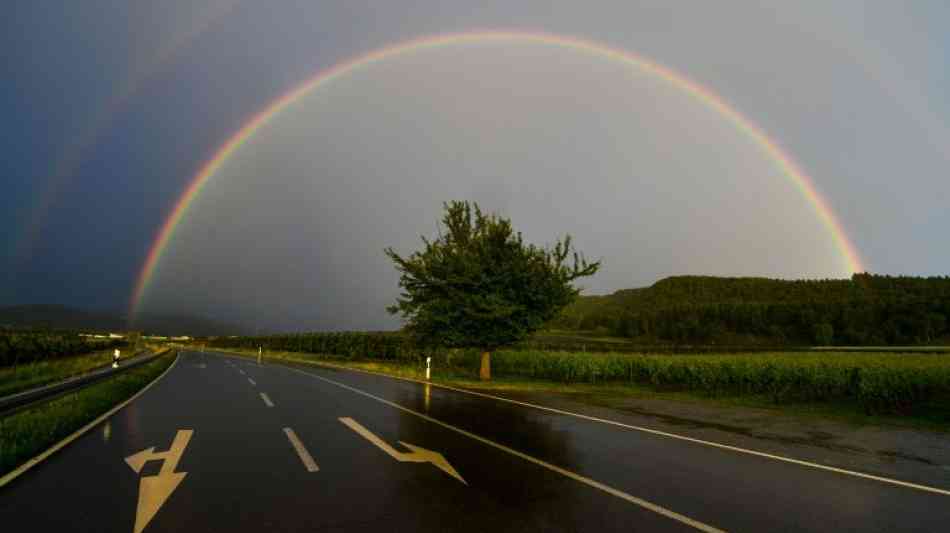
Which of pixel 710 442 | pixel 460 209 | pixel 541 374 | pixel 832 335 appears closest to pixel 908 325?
pixel 832 335

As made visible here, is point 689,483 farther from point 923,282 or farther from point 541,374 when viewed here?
point 923,282

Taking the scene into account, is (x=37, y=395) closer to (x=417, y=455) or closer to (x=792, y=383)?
(x=417, y=455)

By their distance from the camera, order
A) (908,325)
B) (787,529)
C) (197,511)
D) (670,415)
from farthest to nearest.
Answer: (908,325)
(670,415)
(197,511)
(787,529)

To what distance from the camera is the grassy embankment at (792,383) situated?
16.0 meters

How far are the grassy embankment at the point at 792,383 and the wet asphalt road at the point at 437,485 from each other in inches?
340

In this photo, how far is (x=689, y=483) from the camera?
653 cm

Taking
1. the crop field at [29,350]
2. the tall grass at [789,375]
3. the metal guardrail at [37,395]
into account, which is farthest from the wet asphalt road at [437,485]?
the crop field at [29,350]

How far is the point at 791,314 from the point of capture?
396 feet

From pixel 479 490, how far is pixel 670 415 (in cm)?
844

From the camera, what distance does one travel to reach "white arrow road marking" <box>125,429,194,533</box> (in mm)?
5246

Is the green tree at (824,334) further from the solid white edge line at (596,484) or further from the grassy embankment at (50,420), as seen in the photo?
the grassy embankment at (50,420)

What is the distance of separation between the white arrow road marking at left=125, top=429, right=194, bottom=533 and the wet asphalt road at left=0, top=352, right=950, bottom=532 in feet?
0.15

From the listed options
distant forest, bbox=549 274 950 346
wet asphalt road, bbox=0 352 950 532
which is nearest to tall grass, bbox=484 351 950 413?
wet asphalt road, bbox=0 352 950 532

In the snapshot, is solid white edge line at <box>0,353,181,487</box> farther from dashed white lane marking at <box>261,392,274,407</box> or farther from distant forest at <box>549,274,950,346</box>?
distant forest at <box>549,274,950,346</box>
